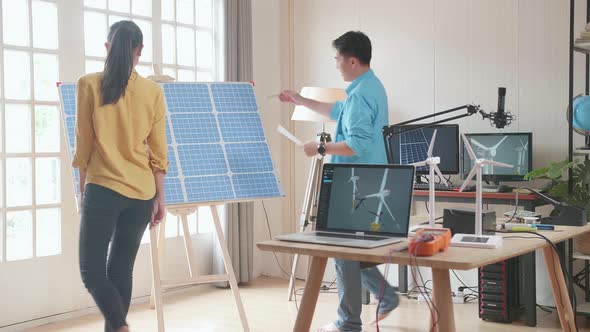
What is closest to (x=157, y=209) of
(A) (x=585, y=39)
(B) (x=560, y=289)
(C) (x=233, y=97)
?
(C) (x=233, y=97)

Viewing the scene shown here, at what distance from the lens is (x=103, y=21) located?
188 inches

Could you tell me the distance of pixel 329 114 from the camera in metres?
3.90

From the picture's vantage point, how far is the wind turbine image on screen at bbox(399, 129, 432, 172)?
4867 mm

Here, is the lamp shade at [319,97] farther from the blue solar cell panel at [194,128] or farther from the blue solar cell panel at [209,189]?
the blue solar cell panel at [209,189]

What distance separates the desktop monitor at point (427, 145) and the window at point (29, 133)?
6.91ft

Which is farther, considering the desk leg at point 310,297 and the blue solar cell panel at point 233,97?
the blue solar cell panel at point 233,97

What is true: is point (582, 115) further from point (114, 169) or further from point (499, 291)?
point (114, 169)

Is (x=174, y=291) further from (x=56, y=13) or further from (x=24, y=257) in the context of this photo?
(x=56, y=13)

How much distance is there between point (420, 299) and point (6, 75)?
2.87m

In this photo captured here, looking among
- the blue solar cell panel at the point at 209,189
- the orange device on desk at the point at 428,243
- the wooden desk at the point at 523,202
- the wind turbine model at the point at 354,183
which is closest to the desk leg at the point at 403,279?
the wooden desk at the point at 523,202

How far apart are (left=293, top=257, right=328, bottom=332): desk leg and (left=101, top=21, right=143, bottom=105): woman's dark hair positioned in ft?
3.29

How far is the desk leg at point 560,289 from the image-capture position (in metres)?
3.30

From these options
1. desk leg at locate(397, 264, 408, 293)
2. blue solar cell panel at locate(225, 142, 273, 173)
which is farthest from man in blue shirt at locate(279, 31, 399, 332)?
desk leg at locate(397, 264, 408, 293)

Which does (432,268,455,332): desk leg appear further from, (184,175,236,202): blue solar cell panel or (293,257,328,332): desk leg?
(184,175,236,202): blue solar cell panel
